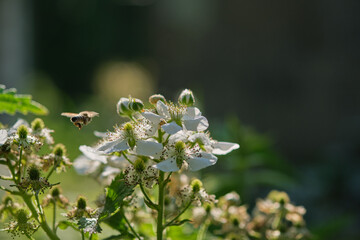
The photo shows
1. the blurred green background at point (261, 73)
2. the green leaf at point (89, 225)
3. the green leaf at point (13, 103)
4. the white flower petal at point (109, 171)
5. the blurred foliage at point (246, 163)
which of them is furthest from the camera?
the blurred green background at point (261, 73)

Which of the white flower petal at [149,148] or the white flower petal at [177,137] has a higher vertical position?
the white flower petal at [177,137]

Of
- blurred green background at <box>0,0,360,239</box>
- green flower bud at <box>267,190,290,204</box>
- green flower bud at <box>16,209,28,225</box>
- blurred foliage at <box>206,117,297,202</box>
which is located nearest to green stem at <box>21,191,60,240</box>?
green flower bud at <box>16,209,28,225</box>

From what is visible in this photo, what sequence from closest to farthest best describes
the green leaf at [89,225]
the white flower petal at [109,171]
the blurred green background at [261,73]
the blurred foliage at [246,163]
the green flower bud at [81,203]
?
the green leaf at [89,225]
the green flower bud at [81,203]
the white flower petal at [109,171]
the blurred foliage at [246,163]
the blurred green background at [261,73]

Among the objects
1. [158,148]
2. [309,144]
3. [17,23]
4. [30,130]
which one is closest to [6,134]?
[30,130]

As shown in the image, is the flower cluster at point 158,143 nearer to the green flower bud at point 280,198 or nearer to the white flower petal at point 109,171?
the white flower petal at point 109,171

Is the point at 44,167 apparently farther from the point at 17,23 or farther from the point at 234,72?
the point at 17,23

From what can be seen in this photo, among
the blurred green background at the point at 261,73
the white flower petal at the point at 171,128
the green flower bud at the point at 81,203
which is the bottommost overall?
the green flower bud at the point at 81,203

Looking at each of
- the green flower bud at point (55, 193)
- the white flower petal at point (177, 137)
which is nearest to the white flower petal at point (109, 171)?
the green flower bud at point (55, 193)
